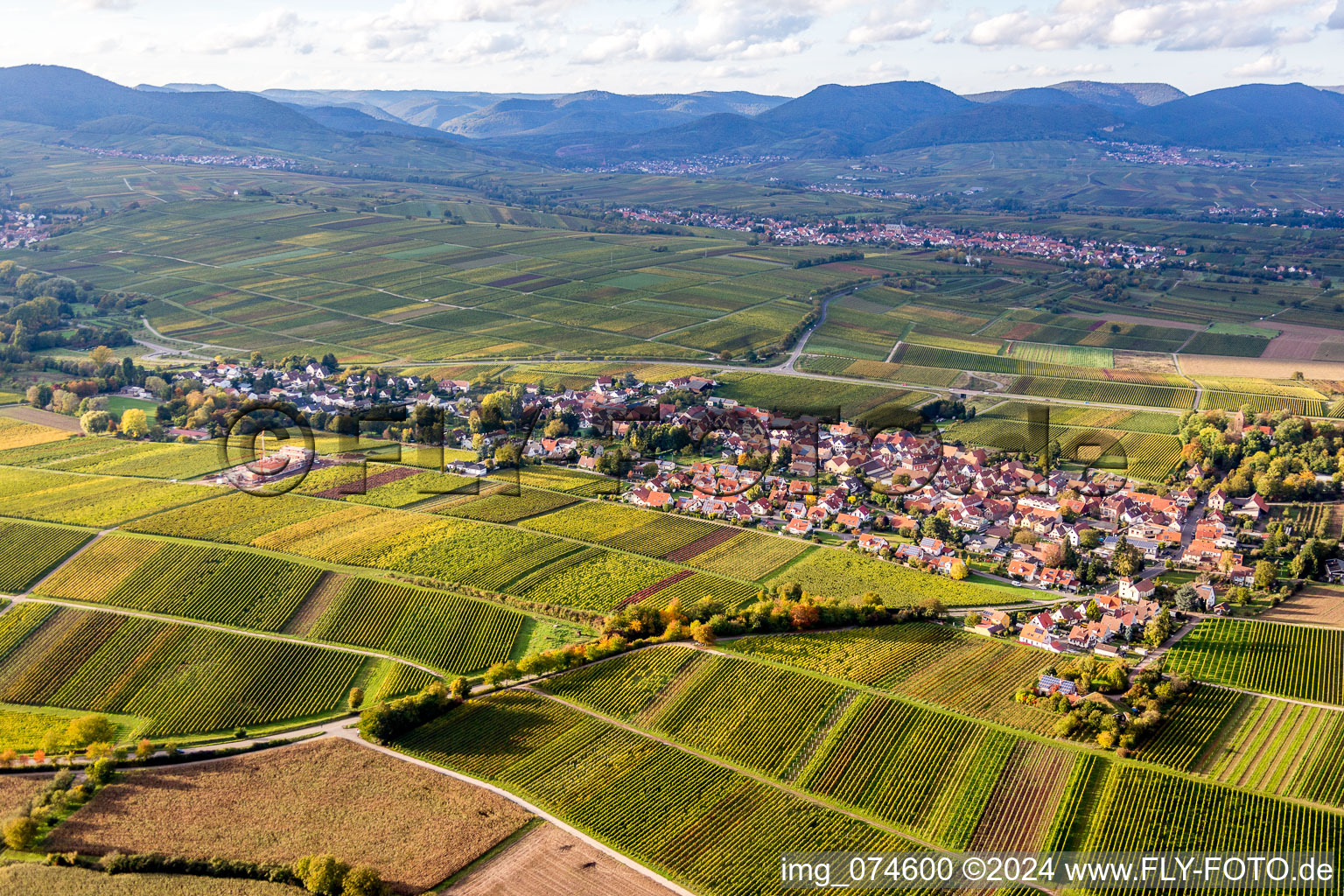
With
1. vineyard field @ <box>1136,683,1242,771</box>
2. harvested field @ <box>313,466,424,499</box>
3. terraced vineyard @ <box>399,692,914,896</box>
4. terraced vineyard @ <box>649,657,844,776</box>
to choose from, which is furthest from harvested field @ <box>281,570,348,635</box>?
vineyard field @ <box>1136,683,1242,771</box>

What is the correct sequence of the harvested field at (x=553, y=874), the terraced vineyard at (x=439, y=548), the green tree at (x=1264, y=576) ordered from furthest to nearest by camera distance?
the terraced vineyard at (x=439, y=548) → the green tree at (x=1264, y=576) → the harvested field at (x=553, y=874)

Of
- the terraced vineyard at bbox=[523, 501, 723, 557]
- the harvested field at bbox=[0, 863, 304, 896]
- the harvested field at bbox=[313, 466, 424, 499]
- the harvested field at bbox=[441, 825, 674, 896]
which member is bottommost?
the harvested field at bbox=[441, 825, 674, 896]

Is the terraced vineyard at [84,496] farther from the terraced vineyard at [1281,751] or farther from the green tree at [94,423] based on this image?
the terraced vineyard at [1281,751]

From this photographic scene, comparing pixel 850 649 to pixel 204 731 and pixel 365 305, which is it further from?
pixel 365 305

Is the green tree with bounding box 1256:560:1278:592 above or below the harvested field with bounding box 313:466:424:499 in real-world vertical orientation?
below

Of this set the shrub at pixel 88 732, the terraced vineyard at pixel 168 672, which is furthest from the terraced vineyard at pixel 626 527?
the shrub at pixel 88 732

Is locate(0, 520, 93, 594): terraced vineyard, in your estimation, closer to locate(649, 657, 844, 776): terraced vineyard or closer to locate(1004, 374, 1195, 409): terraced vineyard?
locate(649, 657, 844, 776): terraced vineyard
